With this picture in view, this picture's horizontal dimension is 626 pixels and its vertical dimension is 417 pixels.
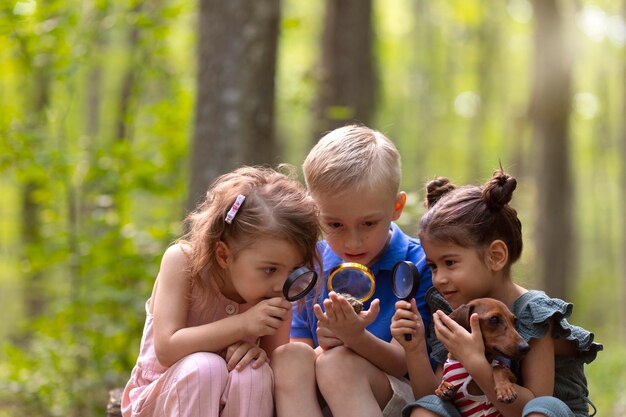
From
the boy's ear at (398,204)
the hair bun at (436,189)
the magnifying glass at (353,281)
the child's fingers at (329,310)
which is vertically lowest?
the child's fingers at (329,310)

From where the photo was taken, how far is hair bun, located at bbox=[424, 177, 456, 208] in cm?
327

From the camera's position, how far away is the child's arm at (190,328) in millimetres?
2934

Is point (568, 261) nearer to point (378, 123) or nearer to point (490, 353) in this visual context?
point (378, 123)

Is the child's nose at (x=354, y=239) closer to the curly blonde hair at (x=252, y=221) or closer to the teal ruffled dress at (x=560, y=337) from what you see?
the curly blonde hair at (x=252, y=221)

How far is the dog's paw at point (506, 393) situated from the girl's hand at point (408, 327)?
0.44 m

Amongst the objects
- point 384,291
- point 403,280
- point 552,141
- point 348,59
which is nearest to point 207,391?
point 403,280

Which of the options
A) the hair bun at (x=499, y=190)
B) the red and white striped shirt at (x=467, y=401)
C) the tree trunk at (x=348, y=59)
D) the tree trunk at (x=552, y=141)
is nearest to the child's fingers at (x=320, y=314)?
the red and white striped shirt at (x=467, y=401)

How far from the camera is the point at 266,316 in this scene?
2918 millimetres

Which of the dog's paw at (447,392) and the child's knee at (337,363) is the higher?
the child's knee at (337,363)

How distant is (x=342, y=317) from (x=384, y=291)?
1.70ft

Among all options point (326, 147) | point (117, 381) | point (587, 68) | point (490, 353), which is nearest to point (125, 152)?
point (117, 381)

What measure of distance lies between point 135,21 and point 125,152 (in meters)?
0.93

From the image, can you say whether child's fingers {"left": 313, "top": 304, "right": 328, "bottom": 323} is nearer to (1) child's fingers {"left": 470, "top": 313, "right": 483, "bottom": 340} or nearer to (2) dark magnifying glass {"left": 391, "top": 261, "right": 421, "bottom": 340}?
(2) dark magnifying glass {"left": 391, "top": 261, "right": 421, "bottom": 340}

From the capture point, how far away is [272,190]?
3094mm
